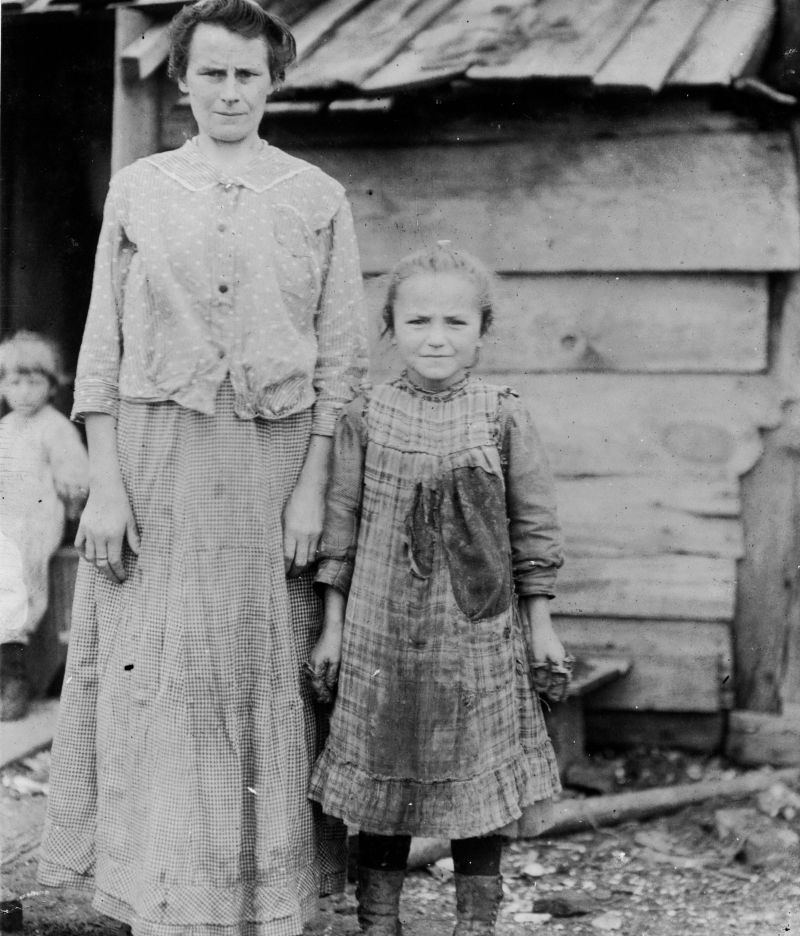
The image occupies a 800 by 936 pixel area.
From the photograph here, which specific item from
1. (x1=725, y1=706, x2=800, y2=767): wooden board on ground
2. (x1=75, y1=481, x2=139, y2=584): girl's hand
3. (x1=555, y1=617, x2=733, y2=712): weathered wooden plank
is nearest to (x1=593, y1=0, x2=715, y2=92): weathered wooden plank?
(x1=555, y1=617, x2=733, y2=712): weathered wooden plank

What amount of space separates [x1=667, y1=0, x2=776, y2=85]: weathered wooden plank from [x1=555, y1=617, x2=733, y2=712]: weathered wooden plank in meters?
1.81

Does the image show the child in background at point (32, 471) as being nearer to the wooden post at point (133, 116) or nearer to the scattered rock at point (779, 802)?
the wooden post at point (133, 116)

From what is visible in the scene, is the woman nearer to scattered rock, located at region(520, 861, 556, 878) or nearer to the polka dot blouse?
the polka dot blouse

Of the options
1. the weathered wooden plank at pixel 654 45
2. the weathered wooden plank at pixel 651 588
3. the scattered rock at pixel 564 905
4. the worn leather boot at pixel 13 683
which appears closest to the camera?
the scattered rock at pixel 564 905

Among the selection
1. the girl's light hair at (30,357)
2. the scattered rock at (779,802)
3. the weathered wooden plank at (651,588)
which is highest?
the girl's light hair at (30,357)

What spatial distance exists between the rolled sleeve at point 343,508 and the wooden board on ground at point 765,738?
2.10m

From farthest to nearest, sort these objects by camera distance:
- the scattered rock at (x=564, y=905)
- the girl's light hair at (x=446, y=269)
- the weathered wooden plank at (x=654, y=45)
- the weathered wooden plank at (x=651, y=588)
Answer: the weathered wooden plank at (x=651, y=588) → the weathered wooden plank at (x=654, y=45) → the scattered rock at (x=564, y=905) → the girl's light hair at (x=446, y=269)

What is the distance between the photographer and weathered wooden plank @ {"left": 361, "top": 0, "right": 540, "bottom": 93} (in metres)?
3.62

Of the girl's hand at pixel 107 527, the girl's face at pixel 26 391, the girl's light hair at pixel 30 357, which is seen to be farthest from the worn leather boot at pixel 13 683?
the girl's hand at pixel 107 527

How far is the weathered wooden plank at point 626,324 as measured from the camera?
3.98 metres

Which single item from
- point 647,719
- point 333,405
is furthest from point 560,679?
point 647,719

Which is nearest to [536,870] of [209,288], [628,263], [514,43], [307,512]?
[307,512]

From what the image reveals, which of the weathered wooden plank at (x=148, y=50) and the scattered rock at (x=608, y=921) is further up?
the weathered wooden plank at (x=148, y=50)

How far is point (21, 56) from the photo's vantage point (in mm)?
4484
